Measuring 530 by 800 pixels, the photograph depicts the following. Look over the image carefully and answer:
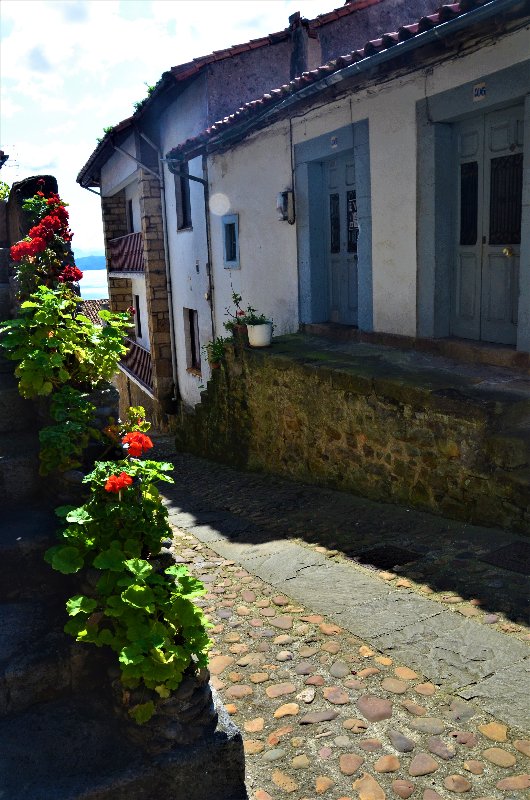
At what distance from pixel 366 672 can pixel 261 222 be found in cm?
866

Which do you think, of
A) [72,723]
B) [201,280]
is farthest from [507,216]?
[201,280]

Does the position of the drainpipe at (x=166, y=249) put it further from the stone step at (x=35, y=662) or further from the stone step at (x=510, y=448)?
the stone step at (x=35, y=662)

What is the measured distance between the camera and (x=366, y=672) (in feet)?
11.9

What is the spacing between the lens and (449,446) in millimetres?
5930

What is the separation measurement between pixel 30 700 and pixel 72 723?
0.73 ft

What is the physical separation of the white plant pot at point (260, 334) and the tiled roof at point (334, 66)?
114 inches

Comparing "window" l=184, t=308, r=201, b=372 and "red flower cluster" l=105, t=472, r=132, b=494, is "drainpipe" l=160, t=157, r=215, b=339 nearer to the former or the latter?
"window" l=184, t=308, r=201, b=372

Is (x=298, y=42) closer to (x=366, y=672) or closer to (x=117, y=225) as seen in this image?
(x=117, y=225)

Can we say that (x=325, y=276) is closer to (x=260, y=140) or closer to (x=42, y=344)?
(x=260, y=140)

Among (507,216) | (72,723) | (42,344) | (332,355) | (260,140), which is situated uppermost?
(260,140)

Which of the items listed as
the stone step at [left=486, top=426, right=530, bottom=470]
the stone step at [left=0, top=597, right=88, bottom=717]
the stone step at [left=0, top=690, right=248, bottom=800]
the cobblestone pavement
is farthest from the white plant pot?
the stone step at [left=0, top=690, right=248, bottom=800]

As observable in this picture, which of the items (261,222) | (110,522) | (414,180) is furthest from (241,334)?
(110,522)

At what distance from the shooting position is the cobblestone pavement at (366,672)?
9.61 ft

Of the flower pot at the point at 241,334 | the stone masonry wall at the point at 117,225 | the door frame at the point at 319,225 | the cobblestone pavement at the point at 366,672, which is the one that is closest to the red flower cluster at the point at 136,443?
the cobblestone pavement at the point at 366,672
